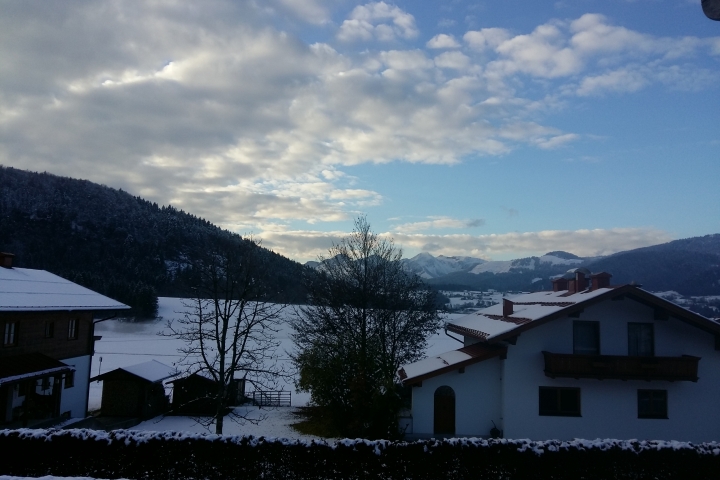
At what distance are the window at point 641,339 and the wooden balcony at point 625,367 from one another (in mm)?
1178

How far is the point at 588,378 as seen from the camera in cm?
2055

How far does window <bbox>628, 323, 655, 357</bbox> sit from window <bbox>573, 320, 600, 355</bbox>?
1344 mm

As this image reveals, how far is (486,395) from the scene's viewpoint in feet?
70.2

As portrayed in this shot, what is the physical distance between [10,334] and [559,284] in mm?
28015

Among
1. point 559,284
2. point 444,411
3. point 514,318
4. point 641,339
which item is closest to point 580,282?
point 559,284

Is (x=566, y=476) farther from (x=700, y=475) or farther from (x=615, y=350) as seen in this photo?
(x=615, y=350)

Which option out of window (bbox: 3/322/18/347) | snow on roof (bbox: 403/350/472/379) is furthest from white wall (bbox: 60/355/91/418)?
snow on roof (bbox: 403/350/472/379)

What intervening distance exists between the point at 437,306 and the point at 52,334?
21940mm

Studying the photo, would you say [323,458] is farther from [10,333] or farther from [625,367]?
[10,333]

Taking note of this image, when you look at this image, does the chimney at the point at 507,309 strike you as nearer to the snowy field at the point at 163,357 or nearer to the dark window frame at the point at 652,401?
the dark window frame at the point at 652,401

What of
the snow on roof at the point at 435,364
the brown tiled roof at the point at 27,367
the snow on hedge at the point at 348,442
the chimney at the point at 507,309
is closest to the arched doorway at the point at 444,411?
the snow on roof at the point at 435,364

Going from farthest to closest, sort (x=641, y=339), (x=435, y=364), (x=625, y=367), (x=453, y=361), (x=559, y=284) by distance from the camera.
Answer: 1. (x=559, y=284)
2. (x=435, y=364)
3. (x=453, y=361)
4. (x=641, y=339)
5. (x=625, y=367)

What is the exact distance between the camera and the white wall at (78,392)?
81.4 ft

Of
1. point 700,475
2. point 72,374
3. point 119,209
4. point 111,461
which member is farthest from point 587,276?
point 119,209
